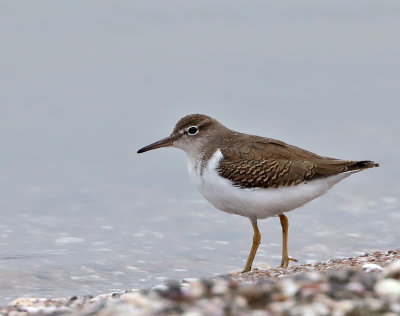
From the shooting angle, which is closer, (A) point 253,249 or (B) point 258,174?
(B) point 258,174

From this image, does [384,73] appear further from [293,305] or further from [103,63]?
[293,305]

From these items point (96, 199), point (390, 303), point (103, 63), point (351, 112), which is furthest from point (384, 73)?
point (390, 303)

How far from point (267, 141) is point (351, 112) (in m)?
6.61

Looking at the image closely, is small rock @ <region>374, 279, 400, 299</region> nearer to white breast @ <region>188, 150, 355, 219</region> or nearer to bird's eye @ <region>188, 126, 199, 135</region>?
white breast @ <region>188, 150, 355, 219</region>

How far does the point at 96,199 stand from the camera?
1228 centimetres

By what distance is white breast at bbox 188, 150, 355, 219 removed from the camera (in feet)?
28.3

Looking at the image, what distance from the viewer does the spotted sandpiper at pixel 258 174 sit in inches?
340

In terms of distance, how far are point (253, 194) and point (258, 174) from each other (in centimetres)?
22

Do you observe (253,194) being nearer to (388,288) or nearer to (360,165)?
(360,165)

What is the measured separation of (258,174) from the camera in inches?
342

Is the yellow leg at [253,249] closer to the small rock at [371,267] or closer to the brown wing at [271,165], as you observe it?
the brown wing at [271,165]

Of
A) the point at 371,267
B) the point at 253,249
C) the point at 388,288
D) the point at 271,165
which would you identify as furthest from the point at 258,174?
the point at 388,288

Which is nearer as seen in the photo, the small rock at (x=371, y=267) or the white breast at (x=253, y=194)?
the small rock at (x=371, y=267)

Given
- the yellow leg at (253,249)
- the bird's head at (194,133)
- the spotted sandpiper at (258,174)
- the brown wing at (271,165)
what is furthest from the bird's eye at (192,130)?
the yellow leg at (253,249)
